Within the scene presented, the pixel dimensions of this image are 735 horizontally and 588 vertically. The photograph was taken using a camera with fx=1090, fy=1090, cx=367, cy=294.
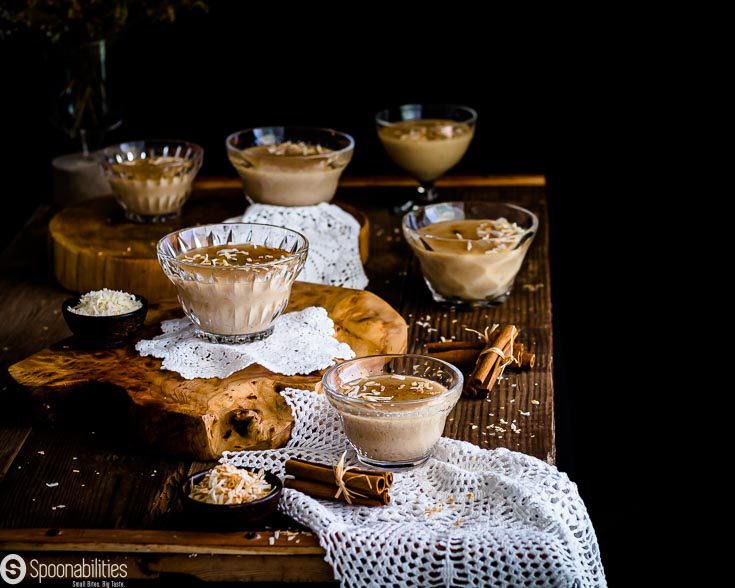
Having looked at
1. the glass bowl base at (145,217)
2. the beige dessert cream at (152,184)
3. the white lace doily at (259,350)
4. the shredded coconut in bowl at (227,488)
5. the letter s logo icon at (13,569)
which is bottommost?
the letter s logo icon at (13,569)

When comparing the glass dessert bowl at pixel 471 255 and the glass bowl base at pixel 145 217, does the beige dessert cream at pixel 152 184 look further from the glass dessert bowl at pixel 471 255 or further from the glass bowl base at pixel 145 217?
the glass dessert bowl at pixel 471 255

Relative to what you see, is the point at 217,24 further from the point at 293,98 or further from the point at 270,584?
the point at 270,584

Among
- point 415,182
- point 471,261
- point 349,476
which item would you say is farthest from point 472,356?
point 415,182

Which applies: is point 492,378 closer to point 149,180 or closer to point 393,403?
point 393,403

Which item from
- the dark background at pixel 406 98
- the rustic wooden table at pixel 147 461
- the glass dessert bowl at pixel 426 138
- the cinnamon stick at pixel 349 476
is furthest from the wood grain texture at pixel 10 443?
the dark background at pixel 406 98

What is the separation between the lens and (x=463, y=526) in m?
1.79

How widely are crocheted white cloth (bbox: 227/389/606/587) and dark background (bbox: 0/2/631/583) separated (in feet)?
6.07

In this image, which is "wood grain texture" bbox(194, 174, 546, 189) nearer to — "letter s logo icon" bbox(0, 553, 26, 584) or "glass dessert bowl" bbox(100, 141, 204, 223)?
"glass dessert bowl" bbox(100, 141, 204, 223)

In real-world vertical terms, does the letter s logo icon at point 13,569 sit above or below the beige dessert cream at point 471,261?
below

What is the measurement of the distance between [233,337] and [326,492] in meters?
0.52

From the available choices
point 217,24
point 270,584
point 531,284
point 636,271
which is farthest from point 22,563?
point 636,271

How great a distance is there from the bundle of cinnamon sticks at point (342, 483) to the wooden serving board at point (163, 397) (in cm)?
20

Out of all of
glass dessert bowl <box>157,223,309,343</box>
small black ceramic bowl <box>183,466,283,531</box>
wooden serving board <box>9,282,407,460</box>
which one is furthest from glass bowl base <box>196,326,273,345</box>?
small black ceramic bowl <box>183,466,283,531</box>

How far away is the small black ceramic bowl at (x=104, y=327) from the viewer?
2252 mm
